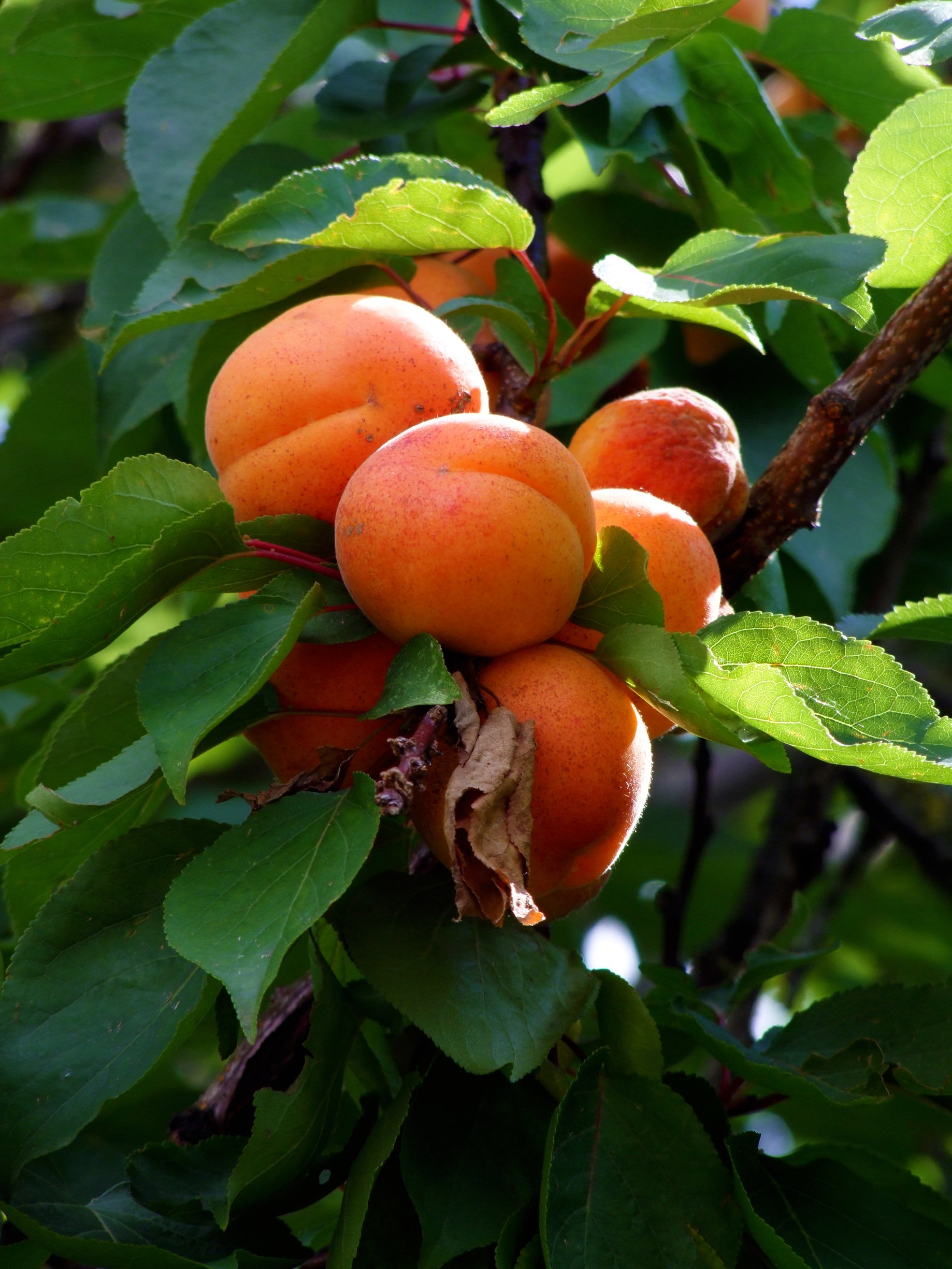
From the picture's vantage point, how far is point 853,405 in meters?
0.98

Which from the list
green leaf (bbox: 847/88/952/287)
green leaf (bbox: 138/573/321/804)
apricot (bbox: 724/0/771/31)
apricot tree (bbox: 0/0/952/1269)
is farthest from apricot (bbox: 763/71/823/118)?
green leaf (bbox: 138/573/321/804)

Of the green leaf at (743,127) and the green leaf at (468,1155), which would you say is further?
the green leaf at (743,127)

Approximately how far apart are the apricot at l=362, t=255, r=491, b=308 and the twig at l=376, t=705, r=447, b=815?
577mm

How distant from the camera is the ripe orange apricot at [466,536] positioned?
79cm

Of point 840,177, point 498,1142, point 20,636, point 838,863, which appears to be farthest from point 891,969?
point 20,636

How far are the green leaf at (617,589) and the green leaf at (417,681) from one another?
14 cm

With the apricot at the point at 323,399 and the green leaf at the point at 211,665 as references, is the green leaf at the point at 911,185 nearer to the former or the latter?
the apricot at the point at 323,399

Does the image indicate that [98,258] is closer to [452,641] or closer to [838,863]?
[452,641]

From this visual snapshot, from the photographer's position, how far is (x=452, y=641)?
0.83m

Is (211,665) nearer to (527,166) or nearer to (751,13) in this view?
(527,166)

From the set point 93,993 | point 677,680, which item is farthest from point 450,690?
point 93,993

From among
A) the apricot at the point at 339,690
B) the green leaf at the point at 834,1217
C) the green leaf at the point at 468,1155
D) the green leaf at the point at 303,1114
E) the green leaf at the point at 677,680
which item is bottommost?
the green leaf at the point at 834,1217

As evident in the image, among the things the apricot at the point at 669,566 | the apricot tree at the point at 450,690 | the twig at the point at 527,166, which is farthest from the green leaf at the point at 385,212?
the twig at the point at 527,166

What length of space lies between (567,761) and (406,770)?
12 cm
